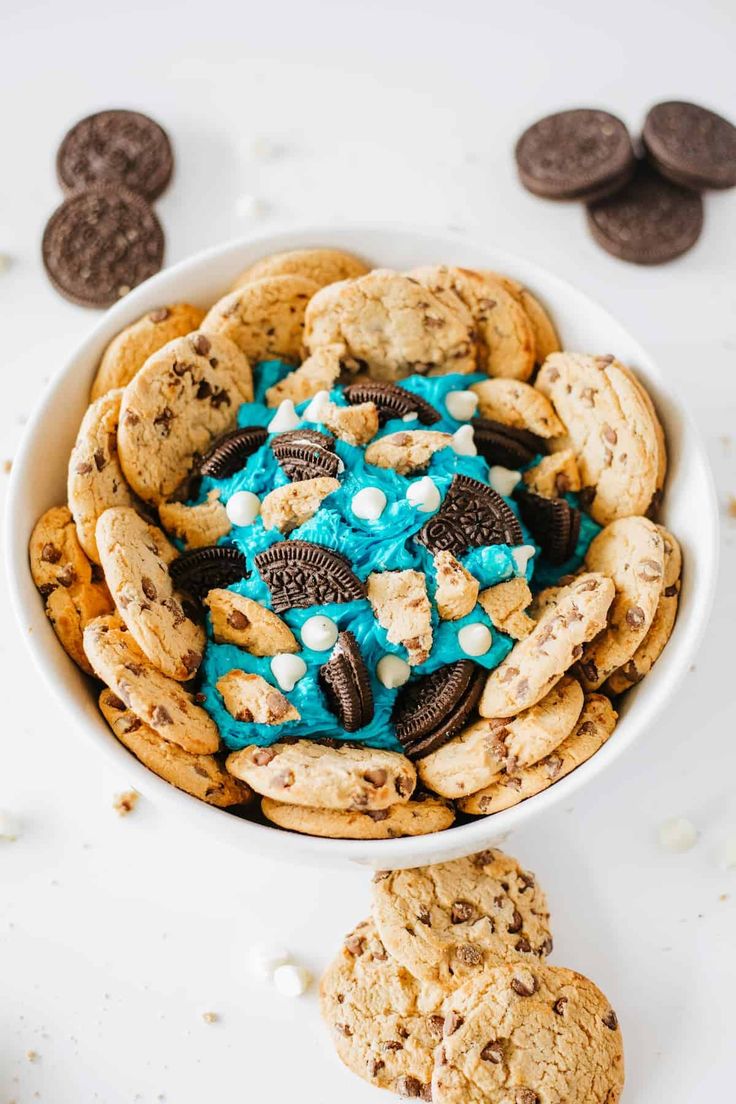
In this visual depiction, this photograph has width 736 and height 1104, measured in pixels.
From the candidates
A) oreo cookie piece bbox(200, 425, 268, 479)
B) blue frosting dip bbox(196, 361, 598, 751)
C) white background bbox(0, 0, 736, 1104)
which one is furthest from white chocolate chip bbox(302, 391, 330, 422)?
white background bbox(0, 0, 736, 1104)

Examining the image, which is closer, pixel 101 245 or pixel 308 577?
pixel 308 577

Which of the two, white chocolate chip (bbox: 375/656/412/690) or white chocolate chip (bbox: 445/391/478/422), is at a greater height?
white chocolate chip (bbox: 445/391/478/422)

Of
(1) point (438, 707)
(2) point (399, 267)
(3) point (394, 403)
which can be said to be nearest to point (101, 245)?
(2) point (399, 267)

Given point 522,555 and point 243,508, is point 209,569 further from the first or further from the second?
point 522,555

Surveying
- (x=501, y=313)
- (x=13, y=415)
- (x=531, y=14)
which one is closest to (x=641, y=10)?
(x=531, y=14)

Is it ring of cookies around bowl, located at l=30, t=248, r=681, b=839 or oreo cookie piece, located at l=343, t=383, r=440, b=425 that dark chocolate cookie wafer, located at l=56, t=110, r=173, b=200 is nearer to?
ring of cookies around bowl, located at l=30, t=248, r=681, b=839

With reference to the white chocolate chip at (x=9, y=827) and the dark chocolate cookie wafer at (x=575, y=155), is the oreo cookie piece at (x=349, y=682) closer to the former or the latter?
the white chocolate chip at (x=9, y=827)

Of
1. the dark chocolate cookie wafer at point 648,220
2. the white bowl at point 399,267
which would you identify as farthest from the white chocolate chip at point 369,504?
the dark chocolate cookie wafer at point 648,220
